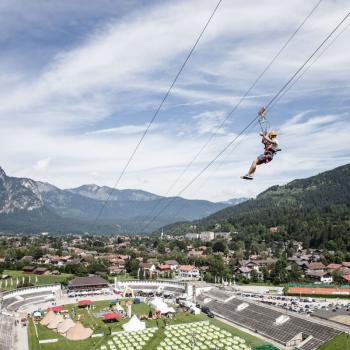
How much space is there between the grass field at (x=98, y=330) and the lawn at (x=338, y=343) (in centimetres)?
533

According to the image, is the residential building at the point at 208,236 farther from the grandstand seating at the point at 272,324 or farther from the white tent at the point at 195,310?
the white tent at the point at 195,310

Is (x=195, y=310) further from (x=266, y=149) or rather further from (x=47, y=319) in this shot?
(x=266, y=149)

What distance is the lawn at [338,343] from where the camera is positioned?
31172 millimetres

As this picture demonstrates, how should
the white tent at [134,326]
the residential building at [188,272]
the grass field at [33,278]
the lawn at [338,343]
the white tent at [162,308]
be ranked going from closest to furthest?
the lawn at [338,343], the white tent at [134,326], the white tent at [162,308], the grass field at [33,278], the residential building at [188,272]

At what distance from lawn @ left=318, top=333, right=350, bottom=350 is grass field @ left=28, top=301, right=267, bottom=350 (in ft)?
17.5

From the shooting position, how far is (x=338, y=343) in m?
31.7

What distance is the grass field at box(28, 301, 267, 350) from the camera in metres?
35.7

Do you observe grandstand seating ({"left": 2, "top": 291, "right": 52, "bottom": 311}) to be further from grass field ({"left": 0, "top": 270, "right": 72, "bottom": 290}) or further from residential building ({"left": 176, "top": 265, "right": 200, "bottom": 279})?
residential building ({"left": 176, "top": 265, "right": 200, "bottom": 279})

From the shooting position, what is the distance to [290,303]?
55.2 meters

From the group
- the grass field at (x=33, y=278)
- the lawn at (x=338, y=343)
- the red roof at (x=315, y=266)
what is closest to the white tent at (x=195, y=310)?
the lawn at (x=338, y=343)

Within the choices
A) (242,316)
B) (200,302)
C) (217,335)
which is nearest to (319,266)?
(200,302)

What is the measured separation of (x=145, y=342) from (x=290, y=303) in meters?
26.6

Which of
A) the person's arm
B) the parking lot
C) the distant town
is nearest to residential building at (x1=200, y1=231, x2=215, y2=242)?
the distant town

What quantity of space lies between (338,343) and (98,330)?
2224 centimetres
